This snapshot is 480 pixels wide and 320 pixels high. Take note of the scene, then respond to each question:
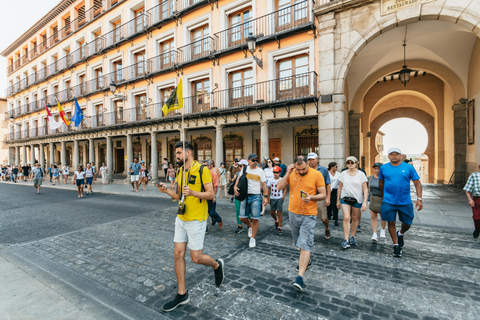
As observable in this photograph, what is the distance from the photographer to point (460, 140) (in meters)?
13.0

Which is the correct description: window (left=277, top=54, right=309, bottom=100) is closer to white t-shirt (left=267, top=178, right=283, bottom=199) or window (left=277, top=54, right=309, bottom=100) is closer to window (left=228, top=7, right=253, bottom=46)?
window (left=228, top=7, right=253, bottom=46)

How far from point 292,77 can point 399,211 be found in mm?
9362

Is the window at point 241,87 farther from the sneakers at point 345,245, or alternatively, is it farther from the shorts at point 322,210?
the sneakers at point 345,245

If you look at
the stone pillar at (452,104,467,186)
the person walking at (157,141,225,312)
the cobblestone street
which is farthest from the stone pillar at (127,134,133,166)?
the stone pillar at (452,104,467,186)

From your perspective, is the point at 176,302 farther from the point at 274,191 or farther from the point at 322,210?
the point at 322,210

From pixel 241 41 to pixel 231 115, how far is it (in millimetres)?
4397

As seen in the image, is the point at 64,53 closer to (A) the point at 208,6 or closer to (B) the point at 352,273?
(A) the point at 208,6

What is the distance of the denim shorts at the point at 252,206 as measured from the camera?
502 centimetres

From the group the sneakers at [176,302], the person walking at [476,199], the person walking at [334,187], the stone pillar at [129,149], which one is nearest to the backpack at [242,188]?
the sneakers at [176,302]

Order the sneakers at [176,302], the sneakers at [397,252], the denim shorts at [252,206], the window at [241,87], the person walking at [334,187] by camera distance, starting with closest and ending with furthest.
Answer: the sneakers at [176,302] < the sneakers at [397,252] < the denim shorts at [252,206] < the person walking at [334,187] < the window at [241,87]

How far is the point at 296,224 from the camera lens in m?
3.62

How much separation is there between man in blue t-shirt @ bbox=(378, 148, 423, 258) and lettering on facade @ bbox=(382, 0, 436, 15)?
7.81 metres

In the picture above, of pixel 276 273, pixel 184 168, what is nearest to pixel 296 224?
pixel 276 273

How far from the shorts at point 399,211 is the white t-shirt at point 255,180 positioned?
2.43 meters
